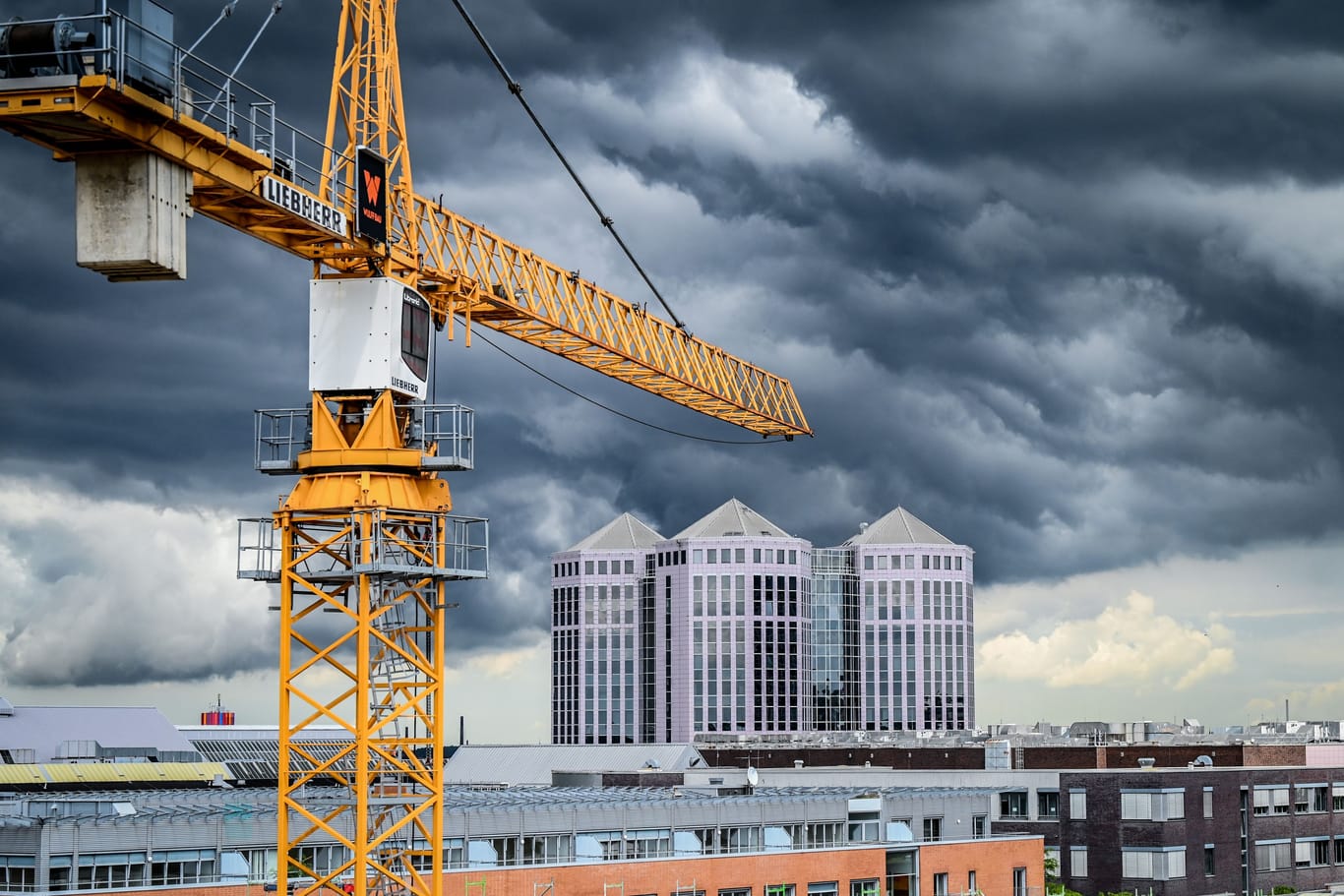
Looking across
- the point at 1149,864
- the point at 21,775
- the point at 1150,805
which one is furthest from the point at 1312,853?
the point at 21,775

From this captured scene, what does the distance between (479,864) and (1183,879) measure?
1759 inches

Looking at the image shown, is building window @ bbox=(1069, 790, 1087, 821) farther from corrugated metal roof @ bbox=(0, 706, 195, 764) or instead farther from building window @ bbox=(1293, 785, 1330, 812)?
corrugated metal roof @ bbox=(0, 706, 195, 764)

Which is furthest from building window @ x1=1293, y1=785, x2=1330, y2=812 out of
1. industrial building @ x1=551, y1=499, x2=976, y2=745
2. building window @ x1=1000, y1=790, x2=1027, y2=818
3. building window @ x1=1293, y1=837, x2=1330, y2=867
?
industrial building @ x1=551, y1=499, x2=976, y2=745

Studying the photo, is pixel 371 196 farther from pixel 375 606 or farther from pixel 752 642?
pixel 752 642

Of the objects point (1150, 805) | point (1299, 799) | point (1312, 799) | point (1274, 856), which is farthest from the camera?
point (1312, 799)

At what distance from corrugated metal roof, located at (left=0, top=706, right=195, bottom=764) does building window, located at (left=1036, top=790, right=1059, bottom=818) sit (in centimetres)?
4716

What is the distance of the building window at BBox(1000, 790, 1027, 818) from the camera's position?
91800 millimetres

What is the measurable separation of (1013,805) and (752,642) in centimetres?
9665

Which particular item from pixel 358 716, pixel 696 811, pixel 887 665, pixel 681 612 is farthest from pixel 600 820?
pixel 887 665

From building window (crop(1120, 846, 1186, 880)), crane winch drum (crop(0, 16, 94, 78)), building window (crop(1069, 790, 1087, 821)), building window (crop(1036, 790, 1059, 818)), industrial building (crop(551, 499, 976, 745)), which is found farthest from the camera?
industrial building (crop(551, 499, 976, 745))

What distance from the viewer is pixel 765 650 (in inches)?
7446

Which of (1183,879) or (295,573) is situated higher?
(295,573)

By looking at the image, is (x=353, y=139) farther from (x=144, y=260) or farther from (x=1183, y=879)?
(x=1183, y=879)

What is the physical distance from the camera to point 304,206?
4388cm
